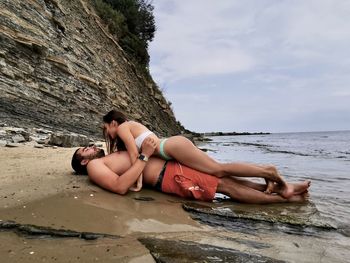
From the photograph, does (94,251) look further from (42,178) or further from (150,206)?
(42,178)

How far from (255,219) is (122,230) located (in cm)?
149

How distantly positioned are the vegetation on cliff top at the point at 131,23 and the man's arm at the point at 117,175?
54.3 ft

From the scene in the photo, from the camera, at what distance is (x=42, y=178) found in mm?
4258

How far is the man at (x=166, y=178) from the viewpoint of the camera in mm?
4086

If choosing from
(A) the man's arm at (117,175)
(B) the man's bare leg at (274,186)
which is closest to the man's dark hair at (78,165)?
(A) the man's arm at (117,175)

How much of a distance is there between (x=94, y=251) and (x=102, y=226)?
1.69 feet

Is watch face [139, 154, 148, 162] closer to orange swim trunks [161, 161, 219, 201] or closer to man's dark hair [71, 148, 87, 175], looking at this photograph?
orange swim trunks [161, 161, 219, 201]

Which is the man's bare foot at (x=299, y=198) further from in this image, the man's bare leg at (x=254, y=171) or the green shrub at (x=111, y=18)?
the green shrub at (x=111, y=18)

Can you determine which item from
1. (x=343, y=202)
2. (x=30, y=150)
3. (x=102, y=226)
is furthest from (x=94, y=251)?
(x=30, y=150)

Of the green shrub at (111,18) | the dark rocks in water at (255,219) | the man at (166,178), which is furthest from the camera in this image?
the green shrub at (111,18)

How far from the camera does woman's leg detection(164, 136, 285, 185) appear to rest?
14.1 feet

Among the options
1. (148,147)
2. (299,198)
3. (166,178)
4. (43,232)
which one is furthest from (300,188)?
(43,232)

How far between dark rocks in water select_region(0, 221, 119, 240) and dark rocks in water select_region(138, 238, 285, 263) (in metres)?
0.34

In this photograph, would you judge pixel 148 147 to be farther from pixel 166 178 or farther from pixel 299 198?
pixel 299 198
